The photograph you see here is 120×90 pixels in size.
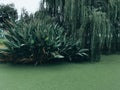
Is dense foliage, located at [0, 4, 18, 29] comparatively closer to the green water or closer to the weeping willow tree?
the weeping willow tree

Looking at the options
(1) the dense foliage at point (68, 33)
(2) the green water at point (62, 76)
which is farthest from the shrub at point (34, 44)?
(2) the green water at point (62, 76)

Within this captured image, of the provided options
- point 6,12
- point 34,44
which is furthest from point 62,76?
point 6,12

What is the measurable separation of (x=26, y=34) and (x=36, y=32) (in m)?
0.33

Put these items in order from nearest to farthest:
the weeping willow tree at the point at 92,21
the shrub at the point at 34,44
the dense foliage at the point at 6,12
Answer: the shrub at the point at 34,44
the weeping willow tree at the point at 92,21
the dense foliage at the point at 6,12

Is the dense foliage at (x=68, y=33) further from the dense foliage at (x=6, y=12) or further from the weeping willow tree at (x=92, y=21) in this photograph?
the dense foliage at (x=6, y=12)

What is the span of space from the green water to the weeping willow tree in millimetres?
767

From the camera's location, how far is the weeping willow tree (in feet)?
23.9

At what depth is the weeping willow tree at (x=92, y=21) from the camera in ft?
23.9

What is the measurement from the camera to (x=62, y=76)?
542 cm

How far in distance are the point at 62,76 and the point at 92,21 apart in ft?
8.37

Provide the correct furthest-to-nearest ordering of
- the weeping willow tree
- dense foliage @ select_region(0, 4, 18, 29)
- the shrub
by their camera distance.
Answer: dense foliage @ select_region(0, 4, 18, 29) < the weeping willow tree < the shrub

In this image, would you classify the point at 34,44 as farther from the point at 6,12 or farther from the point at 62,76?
the point at 6,12

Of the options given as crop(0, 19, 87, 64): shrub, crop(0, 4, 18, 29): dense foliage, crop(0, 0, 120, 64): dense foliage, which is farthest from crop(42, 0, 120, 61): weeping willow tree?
crop(0, 4, 18, 29): dense foliage

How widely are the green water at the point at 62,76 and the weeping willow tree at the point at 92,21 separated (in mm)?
767
